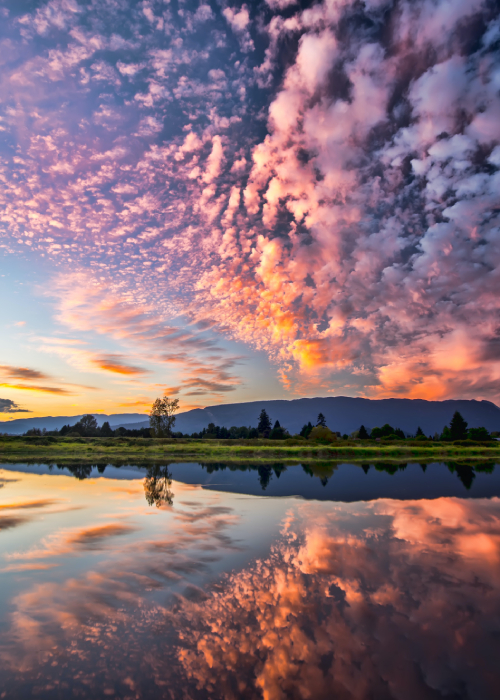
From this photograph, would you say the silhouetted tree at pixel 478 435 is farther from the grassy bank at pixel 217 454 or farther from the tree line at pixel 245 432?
the grassy bank at pixel 217 454

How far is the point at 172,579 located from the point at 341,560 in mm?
5174

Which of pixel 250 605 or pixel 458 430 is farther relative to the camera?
pixel 458 430

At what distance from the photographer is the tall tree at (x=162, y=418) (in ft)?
331

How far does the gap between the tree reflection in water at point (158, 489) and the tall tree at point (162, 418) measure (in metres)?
68.6

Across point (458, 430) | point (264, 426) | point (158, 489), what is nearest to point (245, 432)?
point (264, 426)

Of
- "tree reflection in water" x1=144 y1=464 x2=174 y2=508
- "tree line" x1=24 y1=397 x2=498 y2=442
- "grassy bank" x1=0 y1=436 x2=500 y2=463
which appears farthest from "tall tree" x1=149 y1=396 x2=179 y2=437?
"tree reflection in water" x1=144 y1=464 x2=174 y2=508

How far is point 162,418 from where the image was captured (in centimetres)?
10288

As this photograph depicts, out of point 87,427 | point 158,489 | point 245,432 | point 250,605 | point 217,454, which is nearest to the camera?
point 250,605

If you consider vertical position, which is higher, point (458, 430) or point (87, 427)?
point (87, 427)

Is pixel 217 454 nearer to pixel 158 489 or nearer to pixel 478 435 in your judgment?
pixel 158 489

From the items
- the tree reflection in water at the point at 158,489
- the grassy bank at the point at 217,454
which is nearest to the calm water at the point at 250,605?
the tree reflection in water at the point at 158,489

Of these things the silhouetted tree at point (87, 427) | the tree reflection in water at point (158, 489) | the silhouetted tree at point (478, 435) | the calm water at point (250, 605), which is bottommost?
the calm water at point (250, 605)

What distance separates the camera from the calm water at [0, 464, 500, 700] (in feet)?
17.3

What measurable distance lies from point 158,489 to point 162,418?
8114cm
